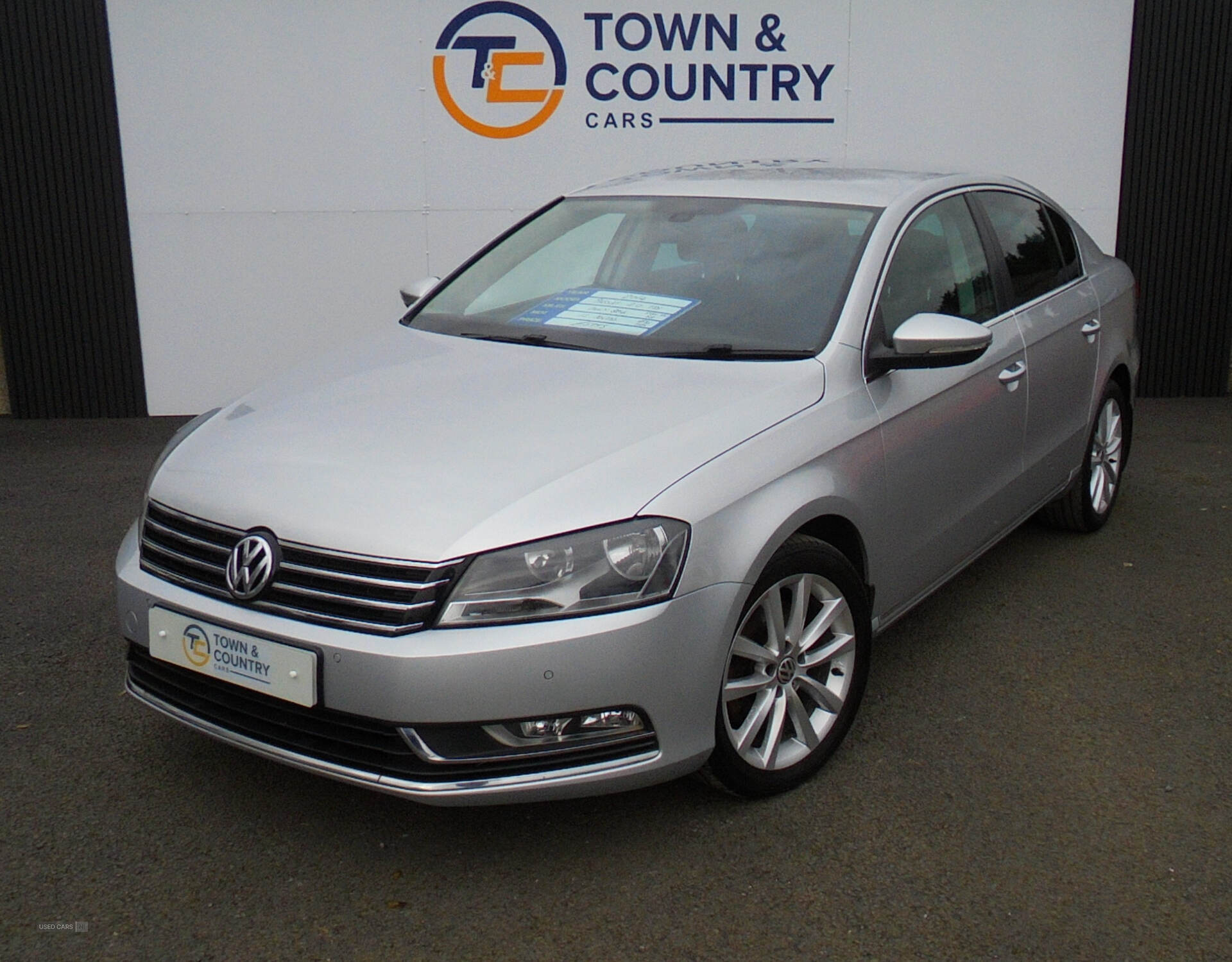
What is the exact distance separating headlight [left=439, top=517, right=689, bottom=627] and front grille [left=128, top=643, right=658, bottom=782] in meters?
0.32

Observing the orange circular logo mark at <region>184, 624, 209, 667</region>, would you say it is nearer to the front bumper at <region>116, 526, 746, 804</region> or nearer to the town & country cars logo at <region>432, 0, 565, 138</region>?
the front bumper at <region>116, 526, 746, 804</region>

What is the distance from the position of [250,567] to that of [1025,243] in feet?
10.5

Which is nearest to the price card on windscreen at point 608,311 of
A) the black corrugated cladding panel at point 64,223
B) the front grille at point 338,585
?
the front grille at point 338,585

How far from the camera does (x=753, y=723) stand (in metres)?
3.06

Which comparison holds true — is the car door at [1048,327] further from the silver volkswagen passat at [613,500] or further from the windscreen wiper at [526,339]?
the windscreen wiper at [526,339]

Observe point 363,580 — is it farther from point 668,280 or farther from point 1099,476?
point 1099,476

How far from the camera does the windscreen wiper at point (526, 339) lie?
363 cm

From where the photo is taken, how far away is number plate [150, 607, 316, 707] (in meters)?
2.67

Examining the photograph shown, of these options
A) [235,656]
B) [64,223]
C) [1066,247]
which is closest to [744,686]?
[235,656]

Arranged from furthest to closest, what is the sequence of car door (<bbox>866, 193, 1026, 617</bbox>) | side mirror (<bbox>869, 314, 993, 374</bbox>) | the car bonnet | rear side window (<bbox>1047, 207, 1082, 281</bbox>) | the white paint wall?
the white paint wall
rear side window (<bbox>1047, 207, 1082, 281</bbox>)
car door (<bbox>866, 193, 1026, 617</bbox>)
side mirror (<bbox>869, 314, 993, 374</bbox>)
the car bonnet

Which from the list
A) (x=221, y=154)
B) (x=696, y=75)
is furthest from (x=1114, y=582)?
(x=221, y=154)

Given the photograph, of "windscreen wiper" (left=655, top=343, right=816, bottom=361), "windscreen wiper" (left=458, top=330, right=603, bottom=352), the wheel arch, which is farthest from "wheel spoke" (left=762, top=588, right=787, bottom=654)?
"windscreen wiper" (left=458, top=330, right=603, bottom=352)

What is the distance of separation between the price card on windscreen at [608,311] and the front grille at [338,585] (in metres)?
1.28

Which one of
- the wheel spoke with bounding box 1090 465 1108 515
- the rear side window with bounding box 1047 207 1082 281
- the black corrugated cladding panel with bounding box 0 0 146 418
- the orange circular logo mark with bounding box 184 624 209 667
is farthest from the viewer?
the black corrugated cladding panel with bounding box 0 0 146 418
